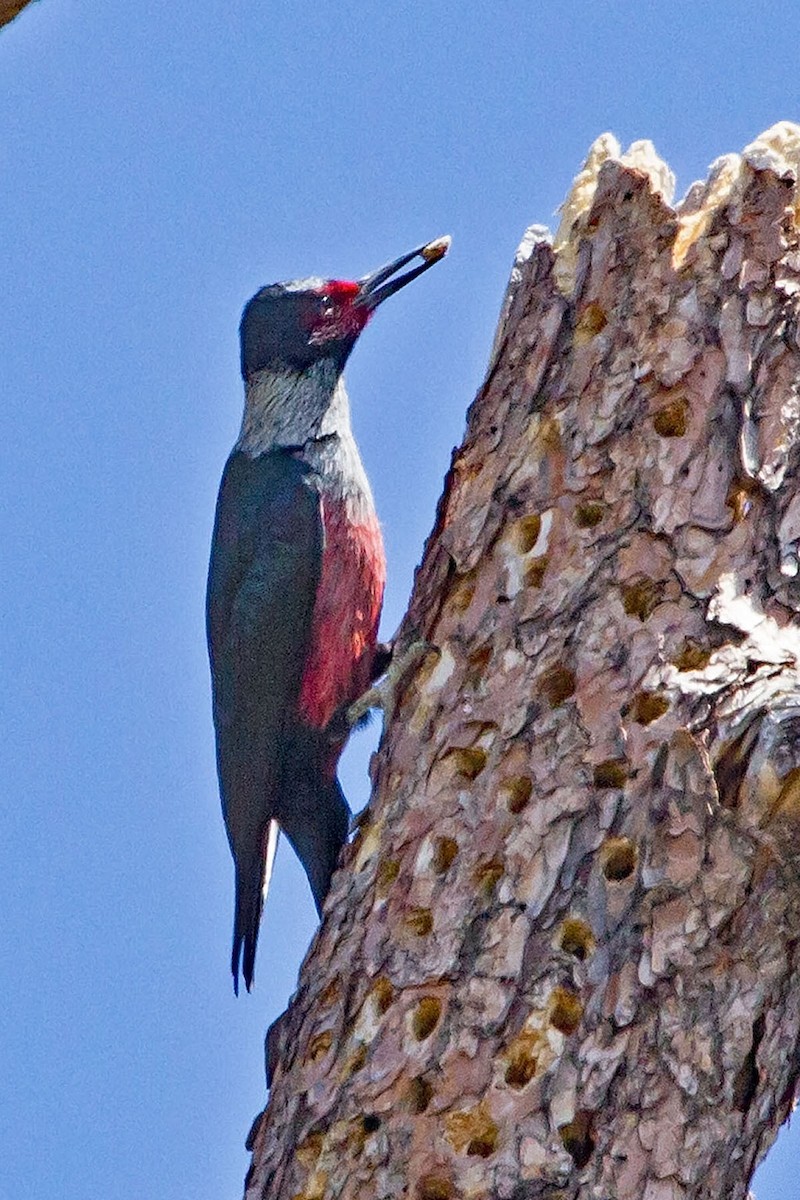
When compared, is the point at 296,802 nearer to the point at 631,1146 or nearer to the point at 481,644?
the point at 481,644

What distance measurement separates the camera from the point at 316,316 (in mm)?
6039

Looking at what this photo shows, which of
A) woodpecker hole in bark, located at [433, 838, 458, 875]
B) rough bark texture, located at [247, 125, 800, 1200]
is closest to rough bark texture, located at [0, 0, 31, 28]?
rough bark texture, located at [247, 125, 800, 1200]

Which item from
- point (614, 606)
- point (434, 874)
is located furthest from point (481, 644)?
point (434, 874)

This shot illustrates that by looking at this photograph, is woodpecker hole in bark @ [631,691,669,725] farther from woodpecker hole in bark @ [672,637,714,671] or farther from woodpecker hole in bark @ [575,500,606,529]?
woodpecker hole in bark @ [575,500,606,529]

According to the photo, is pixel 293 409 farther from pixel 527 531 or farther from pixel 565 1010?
pixel 565 1010

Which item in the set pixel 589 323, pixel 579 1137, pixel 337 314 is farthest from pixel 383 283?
pixel 579 1137

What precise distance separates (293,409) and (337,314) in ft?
1.43

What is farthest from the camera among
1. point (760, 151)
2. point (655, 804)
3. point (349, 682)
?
point (349, 682)

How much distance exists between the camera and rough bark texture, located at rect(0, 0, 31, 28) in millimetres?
2660

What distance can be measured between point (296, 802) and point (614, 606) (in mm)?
1858

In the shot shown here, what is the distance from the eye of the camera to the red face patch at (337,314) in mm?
6004

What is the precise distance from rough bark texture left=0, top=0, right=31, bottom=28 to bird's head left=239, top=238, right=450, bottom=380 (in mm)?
3319

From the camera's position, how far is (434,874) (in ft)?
11.6

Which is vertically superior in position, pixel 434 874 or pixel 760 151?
pixel 760 151
